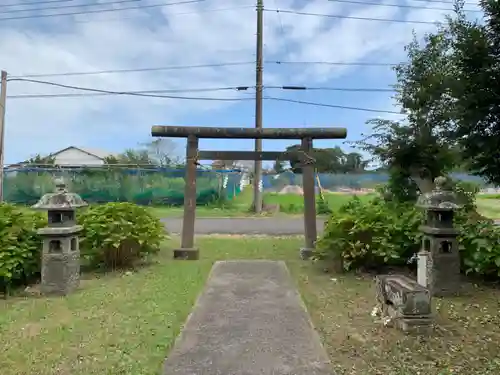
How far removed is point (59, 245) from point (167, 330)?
218 centimetres

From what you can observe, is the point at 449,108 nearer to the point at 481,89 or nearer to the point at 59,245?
the point at 481,89

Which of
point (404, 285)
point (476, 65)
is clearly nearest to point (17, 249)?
point (404, 285)

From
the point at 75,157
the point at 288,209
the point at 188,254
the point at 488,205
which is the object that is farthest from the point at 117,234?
the point at 75,157

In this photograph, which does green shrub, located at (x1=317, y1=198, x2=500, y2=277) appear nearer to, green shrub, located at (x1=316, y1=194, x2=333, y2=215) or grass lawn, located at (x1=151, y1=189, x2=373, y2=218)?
grass lawn, located at (x1=151, y1=189, x2=373, y2=218)

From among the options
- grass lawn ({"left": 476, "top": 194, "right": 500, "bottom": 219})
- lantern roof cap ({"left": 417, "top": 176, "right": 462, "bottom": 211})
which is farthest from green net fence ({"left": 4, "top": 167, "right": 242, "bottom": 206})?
lantern roof cap ({"left": 417, "top": 176, "right": 462, "bottom": 211})

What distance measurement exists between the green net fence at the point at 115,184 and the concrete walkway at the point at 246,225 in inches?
149

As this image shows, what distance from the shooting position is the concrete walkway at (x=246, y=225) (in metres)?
11.0

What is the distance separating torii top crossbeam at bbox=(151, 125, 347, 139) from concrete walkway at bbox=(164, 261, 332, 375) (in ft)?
9.81

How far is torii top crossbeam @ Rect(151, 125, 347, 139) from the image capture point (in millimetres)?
7258

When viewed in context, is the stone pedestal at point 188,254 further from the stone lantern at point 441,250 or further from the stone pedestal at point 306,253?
the stone lantern at point 441,250

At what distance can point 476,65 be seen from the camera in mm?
4934

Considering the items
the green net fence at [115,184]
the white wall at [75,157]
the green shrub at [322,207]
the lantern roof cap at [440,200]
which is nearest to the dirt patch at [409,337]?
the lantern roof cap at [440,200]

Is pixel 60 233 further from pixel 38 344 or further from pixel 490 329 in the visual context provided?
pixel 490 329

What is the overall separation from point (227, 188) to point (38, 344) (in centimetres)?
1610
